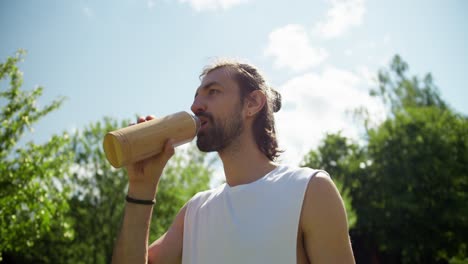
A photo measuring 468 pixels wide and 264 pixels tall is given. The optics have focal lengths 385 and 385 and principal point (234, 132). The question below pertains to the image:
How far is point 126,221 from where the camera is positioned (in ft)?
8.50

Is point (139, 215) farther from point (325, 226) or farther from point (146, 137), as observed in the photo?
point (325, 226)

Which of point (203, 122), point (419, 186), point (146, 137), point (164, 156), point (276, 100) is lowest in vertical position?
point (419, 186)

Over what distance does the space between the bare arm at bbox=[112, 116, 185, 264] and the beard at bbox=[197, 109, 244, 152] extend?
333mm

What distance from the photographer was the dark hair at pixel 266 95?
3.15 m

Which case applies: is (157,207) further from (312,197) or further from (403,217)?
(312,197)

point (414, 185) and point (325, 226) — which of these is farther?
point (414, 185)

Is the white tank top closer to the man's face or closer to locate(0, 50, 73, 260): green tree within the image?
the man's face

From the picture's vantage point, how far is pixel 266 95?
334 centimetres

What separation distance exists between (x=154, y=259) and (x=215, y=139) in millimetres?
957

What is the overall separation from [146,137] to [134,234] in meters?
0.67

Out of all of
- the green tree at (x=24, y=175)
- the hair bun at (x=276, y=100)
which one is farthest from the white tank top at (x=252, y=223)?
the green tree at (x=24, y=175)

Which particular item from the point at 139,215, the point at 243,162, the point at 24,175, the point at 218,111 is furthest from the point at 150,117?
the point at 24,175

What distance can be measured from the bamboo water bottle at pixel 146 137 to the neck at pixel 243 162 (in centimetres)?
40

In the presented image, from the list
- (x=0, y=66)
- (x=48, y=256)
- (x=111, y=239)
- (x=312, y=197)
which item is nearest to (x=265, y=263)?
(x=312, y=197)
